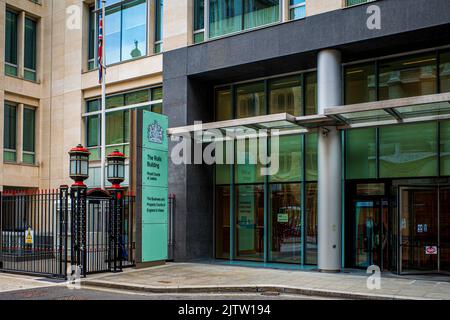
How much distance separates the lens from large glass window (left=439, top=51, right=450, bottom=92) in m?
15.8

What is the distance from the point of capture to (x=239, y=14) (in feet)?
63.6

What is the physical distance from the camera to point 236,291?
13305mm

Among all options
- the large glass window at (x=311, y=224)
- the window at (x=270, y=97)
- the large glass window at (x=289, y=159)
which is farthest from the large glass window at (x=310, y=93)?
the large glass window at (x=311, y=224)

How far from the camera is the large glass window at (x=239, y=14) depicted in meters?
18.6

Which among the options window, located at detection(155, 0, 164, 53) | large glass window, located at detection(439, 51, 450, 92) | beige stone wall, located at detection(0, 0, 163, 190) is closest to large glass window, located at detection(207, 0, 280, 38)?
window, located at detection(155, 0, 164, 53)

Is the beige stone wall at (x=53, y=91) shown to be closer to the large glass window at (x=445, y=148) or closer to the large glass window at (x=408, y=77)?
the large glass window at (x=408, y=77)

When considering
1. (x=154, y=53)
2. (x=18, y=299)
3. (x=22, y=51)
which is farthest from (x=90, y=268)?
(x=22, y=51)

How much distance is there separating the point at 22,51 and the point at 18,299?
17.4m

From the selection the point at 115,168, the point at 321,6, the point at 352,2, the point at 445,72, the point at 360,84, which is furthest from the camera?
the point at 115,168

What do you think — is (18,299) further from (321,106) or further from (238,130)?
(321,106)

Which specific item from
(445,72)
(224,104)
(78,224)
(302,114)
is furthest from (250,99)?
(78,224)

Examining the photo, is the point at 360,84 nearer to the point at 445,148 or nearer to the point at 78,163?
the point at 445,148

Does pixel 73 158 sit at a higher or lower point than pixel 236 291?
higher

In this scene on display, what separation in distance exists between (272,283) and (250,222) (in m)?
5.91
